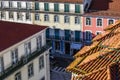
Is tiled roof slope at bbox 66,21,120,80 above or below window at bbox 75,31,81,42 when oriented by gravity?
above

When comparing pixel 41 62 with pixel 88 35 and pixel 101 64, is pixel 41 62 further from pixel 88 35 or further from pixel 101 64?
pixel 101 64

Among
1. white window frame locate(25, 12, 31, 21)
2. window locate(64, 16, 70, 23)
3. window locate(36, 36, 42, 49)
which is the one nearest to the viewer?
window locate(36, 36, 42, 49)

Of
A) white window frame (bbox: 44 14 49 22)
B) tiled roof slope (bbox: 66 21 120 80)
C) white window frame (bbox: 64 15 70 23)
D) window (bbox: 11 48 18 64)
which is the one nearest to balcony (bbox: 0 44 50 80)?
window (bbox: 11 48 18 64)

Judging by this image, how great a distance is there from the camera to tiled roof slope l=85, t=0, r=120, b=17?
77.9m

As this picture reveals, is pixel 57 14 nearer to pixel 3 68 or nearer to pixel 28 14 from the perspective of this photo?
pixel 28 14

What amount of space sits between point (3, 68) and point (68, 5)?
38.0m

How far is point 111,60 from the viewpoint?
59.1 ft

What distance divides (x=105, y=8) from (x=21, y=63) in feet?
118

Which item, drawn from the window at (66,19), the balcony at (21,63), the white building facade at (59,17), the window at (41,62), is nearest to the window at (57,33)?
the white building facade at (59,17)

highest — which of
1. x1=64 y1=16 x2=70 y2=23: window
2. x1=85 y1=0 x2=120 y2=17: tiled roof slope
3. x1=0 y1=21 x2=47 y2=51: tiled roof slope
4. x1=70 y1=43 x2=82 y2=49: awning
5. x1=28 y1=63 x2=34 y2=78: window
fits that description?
x1=85 y1=0 x2=120 y2=17: tiled roof slope

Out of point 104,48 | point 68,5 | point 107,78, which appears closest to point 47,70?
point 68,5

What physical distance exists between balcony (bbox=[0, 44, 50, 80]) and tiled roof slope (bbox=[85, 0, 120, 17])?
1002 inches

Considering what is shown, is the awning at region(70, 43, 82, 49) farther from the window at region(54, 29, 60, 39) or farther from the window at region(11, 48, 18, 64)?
the window at region(11, 48, 18, 64)

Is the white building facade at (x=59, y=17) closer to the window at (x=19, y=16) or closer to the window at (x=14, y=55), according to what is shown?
the window at (x=19, y=16)
